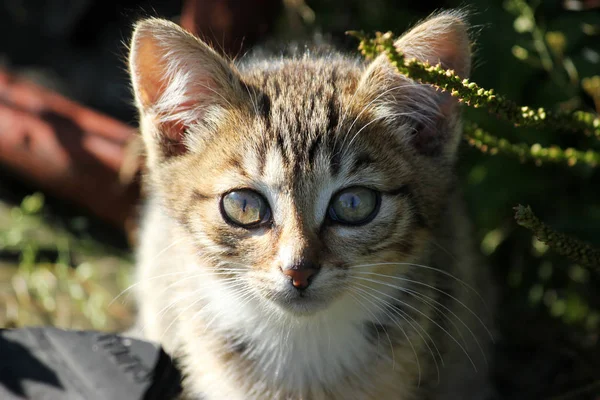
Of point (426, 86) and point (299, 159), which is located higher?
point (426, 86)

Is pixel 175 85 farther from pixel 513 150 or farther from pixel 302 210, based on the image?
pixel 513 150

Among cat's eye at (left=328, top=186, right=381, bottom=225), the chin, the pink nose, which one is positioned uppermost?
cat's eye at (left=328, top=186, right=381, bottom=225)

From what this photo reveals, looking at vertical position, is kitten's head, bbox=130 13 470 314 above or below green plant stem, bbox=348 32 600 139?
below

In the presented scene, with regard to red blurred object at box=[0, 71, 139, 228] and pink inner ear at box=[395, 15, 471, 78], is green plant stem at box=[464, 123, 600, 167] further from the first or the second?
red blurred object at box=[0, 71, 139, 228]

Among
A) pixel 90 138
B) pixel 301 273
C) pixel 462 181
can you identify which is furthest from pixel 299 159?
pixel 90 138

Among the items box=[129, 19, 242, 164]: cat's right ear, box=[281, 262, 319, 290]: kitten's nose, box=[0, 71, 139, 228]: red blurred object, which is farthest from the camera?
box=[0, 71, 139, 228]: red blurred object

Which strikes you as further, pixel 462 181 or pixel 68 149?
pixel 68 149

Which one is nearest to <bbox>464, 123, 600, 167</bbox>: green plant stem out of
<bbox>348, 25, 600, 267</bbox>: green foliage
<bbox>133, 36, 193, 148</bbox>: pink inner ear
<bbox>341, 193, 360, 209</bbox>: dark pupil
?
<bbox>348, 25, 600, 267</bbox>: green foliage

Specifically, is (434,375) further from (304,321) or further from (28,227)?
(28,227)
